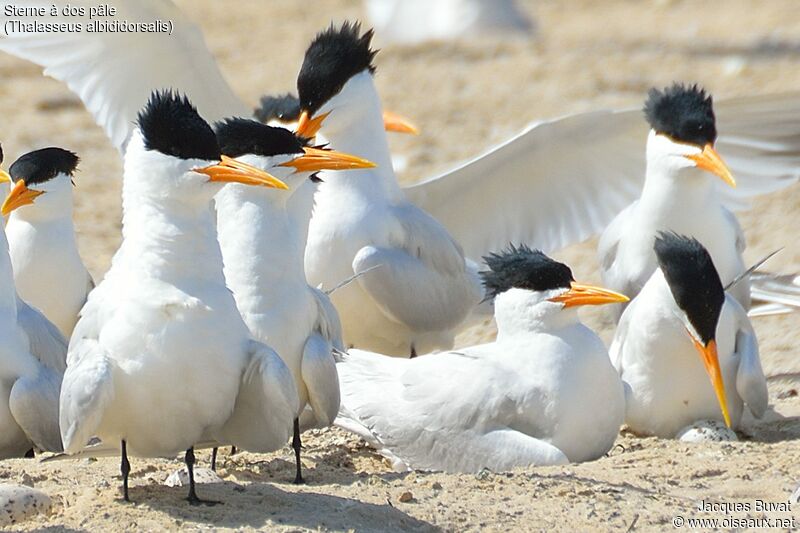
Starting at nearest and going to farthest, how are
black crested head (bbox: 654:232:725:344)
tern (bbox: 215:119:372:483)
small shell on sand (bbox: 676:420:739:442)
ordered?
tern (bbox: 215:119:372:483) → black crested head (bbox: 654:232:725:344) → small shell on sand (bbox: 676:420:739:442)

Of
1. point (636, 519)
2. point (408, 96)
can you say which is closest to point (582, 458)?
point (636, 519)

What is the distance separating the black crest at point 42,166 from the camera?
5.79 meters

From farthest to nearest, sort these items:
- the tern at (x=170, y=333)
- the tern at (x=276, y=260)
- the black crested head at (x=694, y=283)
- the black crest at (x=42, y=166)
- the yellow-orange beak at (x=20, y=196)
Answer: the black crest at (x=42, y=166)
the yellow-orange beak at (x=20, y=196)
the black crested head at (x=694, y=283)
the tern at (x=276, y=260)
the tern at (x=170, y=333)

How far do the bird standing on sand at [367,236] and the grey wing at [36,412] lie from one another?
4.80ft

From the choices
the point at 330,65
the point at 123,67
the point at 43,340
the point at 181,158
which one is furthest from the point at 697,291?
the point at 123,67

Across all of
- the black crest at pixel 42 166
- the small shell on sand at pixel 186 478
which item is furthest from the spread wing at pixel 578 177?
the small shell on sand at pixel 186 478

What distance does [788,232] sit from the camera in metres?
8.14

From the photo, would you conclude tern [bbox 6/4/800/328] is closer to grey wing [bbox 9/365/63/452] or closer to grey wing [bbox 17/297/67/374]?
grey wing [bbox 17/297/67/374]

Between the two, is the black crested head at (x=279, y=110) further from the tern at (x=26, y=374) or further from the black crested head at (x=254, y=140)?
the tern at (x=26, y=374)

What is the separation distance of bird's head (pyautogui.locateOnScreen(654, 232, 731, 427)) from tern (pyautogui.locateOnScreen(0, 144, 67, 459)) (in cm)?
198

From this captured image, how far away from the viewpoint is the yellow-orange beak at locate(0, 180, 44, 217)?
18.6 ft

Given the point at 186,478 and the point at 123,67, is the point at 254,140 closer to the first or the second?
the point at 186,478

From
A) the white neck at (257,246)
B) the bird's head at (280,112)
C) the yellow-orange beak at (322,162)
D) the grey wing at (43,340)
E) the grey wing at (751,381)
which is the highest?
the bird's head at (280,112)

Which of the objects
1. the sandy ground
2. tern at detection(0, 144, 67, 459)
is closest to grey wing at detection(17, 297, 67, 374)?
tern at detection(0, 144, 67, 459)
